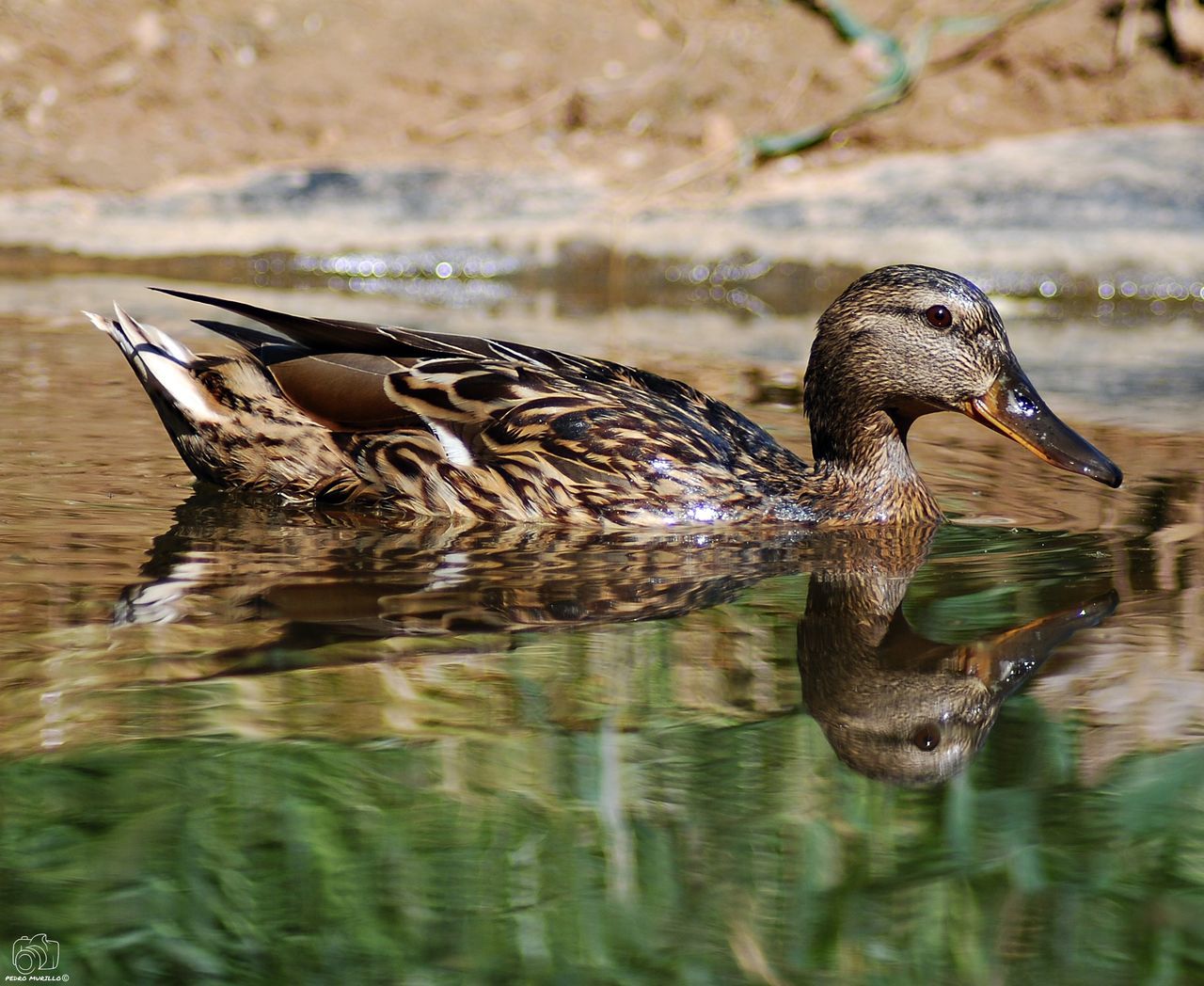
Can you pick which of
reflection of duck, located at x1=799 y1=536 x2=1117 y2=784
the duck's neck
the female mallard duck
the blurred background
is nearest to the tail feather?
the female mallard duck

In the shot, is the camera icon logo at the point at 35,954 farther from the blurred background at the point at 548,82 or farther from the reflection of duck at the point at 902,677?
the blurred background at the point at 548,82

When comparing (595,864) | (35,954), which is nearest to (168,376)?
(595,864)

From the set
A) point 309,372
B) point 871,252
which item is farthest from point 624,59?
point 309,372

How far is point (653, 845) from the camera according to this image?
315 cm

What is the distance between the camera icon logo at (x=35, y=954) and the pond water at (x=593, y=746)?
20mm

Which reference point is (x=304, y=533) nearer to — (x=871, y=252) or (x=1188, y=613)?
(x=1188, y=613)

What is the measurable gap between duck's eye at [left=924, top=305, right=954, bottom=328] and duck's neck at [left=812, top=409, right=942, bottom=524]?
410mm

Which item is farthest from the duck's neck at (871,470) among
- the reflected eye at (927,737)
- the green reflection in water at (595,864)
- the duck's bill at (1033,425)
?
the green reflection in water at (595,864)

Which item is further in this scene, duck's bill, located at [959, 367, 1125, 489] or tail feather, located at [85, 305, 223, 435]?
tail feather, located at [85, 305, 223, 435]

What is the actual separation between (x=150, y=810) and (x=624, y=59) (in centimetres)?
1075

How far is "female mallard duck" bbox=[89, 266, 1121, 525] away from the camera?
5.62 m

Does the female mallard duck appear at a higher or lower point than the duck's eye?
lower

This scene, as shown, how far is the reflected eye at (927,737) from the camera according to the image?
3.64 meters

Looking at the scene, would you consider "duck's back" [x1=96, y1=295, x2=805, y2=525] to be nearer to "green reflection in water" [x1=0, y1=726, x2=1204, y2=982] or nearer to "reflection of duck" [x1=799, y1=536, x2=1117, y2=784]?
"reflection of duck" [x1=799, y1=536, x2=1117, y2=784]
